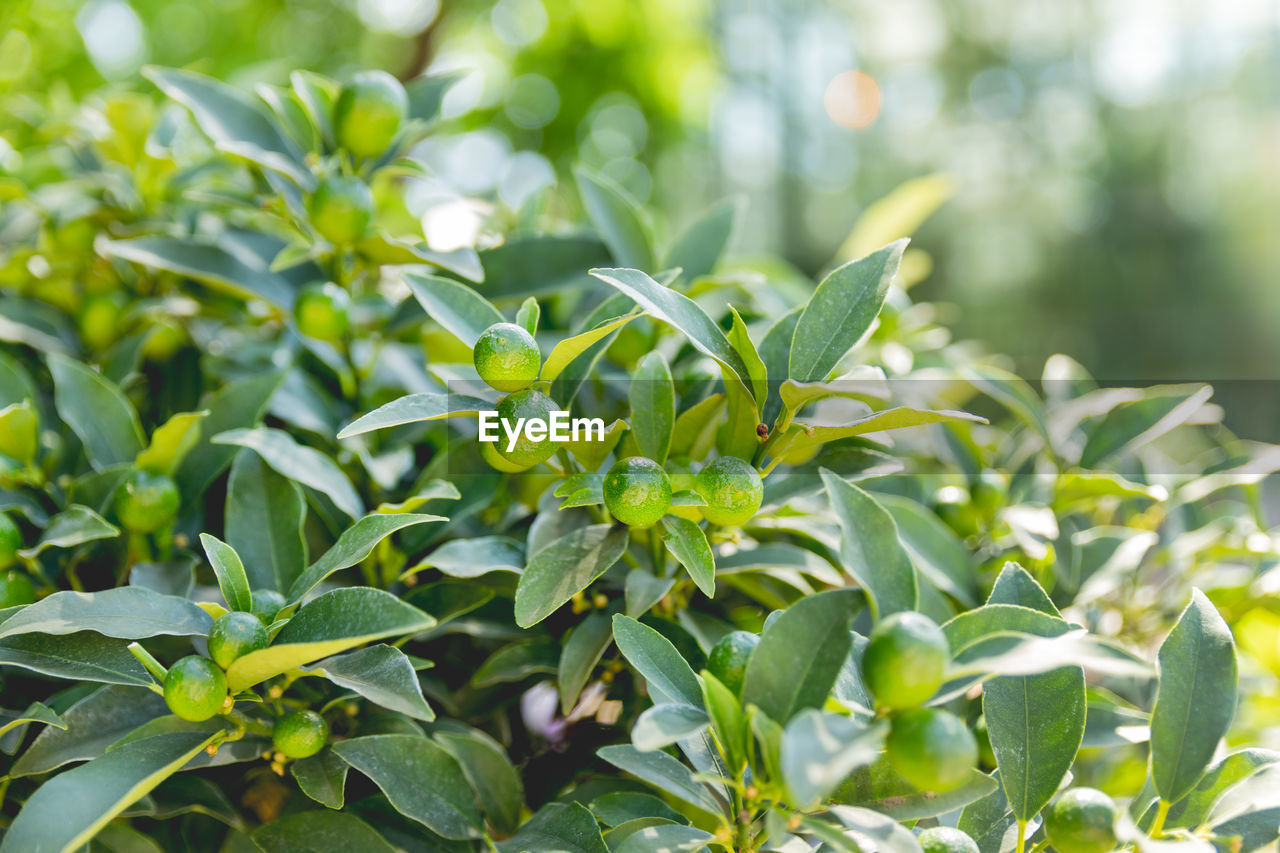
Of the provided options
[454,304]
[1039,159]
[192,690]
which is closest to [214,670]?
[192,690]

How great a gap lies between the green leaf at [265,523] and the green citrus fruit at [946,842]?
386mm

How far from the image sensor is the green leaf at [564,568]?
44cm

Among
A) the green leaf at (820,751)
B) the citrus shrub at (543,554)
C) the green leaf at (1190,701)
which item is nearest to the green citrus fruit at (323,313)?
the citrus shrub at (543,554)

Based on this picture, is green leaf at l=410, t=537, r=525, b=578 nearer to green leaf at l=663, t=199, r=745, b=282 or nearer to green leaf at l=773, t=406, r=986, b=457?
green leaf at l=773, t=406, r=986, b=457

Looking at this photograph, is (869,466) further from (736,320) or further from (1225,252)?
(1225,252)

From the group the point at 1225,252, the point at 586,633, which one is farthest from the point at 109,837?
the point at 1225,252

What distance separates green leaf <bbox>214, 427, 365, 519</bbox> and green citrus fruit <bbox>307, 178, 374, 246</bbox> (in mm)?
157

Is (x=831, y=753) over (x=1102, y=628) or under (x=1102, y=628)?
over

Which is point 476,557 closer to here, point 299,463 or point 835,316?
point 299,463

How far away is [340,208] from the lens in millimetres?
605

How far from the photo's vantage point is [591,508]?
532 mm

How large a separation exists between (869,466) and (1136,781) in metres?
0.39

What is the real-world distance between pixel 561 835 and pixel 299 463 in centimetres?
27

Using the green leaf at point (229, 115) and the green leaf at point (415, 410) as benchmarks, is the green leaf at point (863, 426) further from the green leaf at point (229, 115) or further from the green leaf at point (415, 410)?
the green leaf at point (229, 115)
